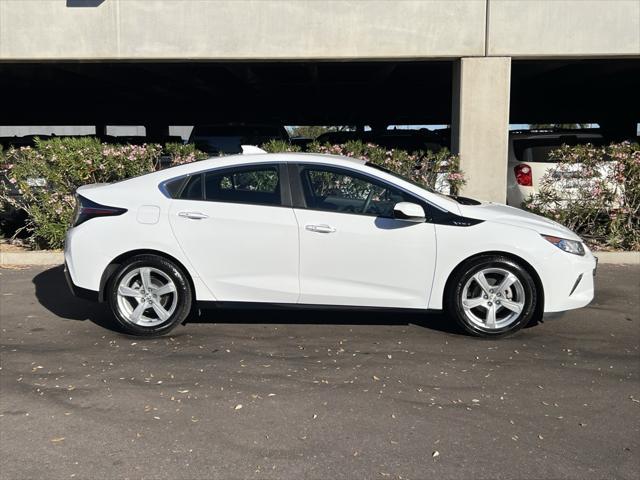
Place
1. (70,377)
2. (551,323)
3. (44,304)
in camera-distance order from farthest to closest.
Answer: (44,304), (551,323), (70,377)

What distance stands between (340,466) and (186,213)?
280cm

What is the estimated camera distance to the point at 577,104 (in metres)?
28.2

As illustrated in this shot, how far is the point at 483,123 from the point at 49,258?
6332 millimetres

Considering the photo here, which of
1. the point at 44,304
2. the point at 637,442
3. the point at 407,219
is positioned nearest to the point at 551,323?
the point at 407,219

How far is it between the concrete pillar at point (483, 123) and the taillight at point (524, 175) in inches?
22.8

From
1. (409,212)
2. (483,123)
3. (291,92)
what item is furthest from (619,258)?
(291,92)

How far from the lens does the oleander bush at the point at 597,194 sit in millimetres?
8820

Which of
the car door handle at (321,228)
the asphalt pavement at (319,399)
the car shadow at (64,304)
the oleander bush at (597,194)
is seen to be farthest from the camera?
the oleander bush at (597,194)

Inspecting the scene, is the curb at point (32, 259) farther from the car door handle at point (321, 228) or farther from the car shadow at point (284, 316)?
the car door handle at point (321, 228)

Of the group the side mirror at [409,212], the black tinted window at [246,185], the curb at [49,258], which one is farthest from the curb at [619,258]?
the black tinted window at [246,185]

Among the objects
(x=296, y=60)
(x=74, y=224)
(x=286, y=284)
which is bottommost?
(x=286, y=284)

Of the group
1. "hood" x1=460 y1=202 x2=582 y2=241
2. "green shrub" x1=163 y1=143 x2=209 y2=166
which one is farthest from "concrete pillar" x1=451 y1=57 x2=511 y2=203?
"green shrub" x1=163 y1=143 x2=209 y2=166

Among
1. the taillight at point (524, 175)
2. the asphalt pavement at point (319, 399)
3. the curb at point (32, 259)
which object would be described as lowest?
the asphalt pavement at point (319, 399)

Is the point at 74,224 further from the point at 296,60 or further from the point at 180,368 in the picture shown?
the point at 296,60
